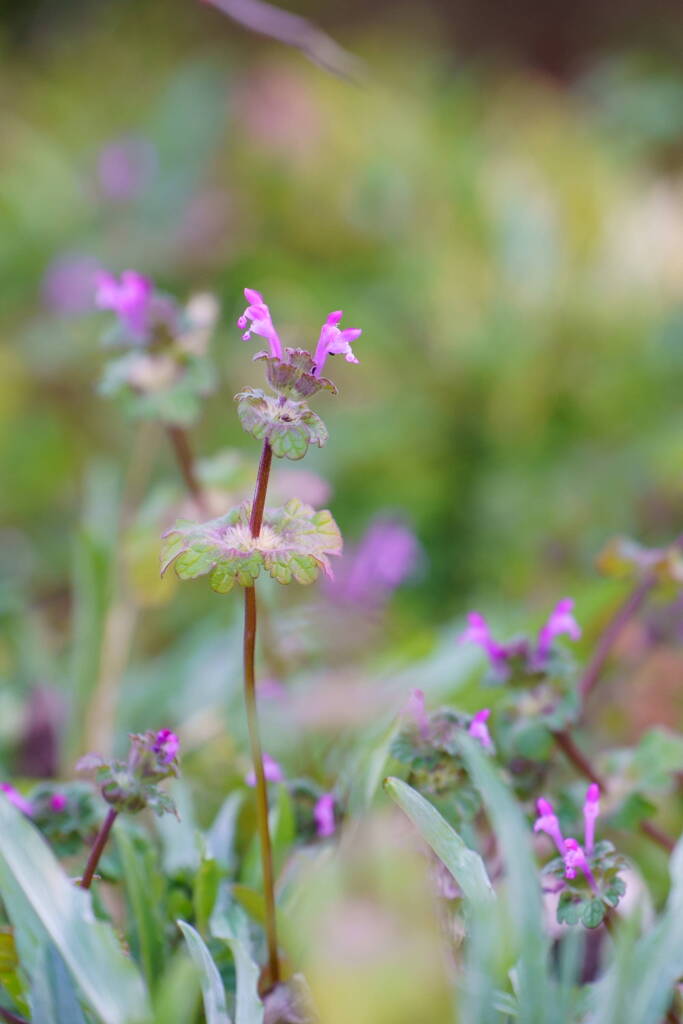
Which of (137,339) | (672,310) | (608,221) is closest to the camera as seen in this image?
(137,339)

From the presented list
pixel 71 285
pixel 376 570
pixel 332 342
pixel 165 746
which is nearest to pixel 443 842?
pixel 165 746

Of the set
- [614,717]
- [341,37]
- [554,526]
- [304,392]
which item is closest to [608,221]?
[554,526]

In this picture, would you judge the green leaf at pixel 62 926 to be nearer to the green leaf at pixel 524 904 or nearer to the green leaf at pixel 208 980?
the green leaf at pixel 208 980

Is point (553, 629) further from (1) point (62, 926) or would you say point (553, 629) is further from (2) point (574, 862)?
(1) point (62, 926)

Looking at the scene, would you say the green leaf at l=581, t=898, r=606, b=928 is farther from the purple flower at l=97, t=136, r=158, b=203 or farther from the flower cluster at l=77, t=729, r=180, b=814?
the purple flower at l=97, t=136, r=158, b=203

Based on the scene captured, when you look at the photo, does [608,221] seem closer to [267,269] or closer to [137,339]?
[267,269]

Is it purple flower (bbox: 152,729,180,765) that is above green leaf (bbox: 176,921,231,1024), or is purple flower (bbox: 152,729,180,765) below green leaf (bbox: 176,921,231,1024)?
above

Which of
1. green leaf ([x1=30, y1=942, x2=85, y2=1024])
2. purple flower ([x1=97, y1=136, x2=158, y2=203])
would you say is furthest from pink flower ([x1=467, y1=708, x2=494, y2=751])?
purple flower ([x1=97, y1=136, x2=158, y2=203])
